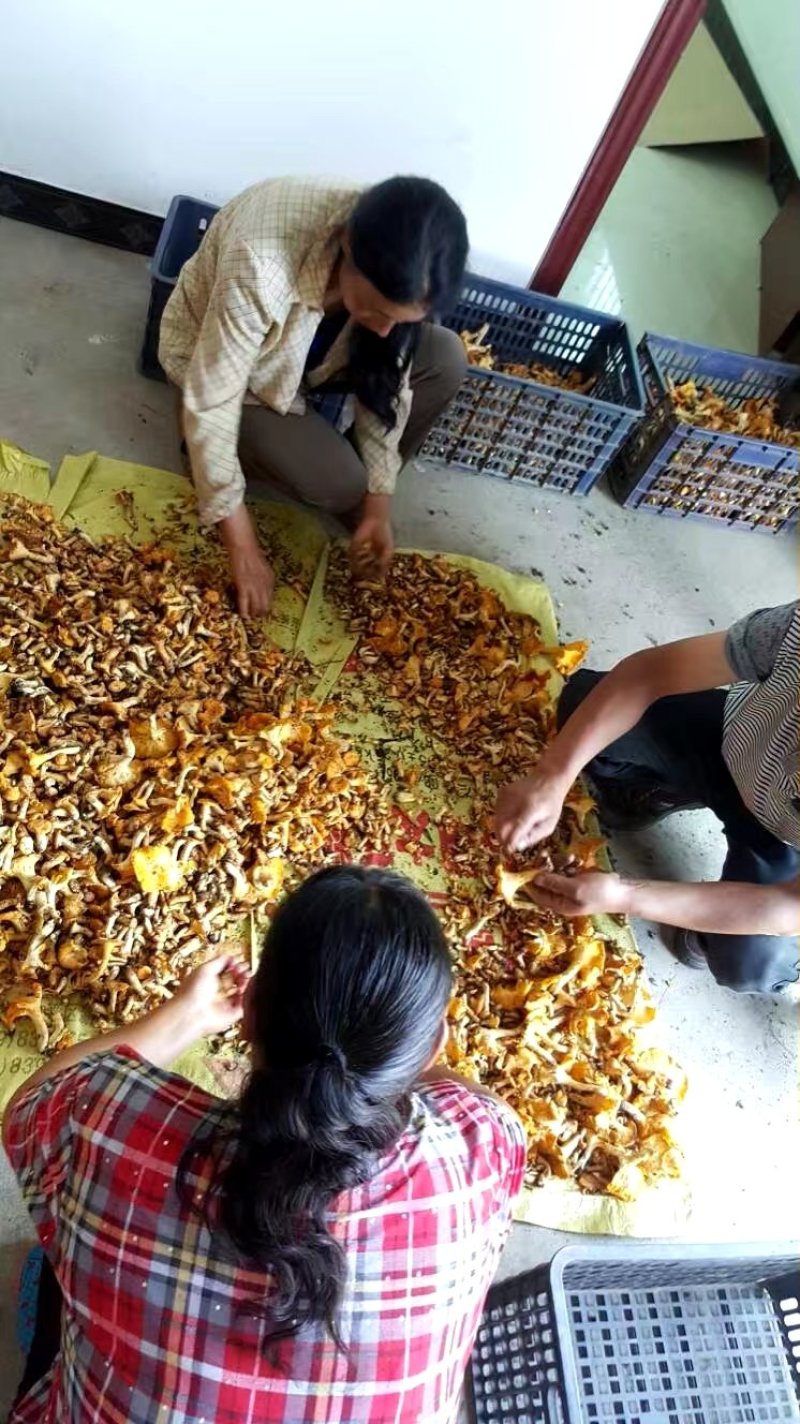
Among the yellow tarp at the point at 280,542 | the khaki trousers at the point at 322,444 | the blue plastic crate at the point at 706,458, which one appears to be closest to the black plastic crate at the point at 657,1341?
the yellow tarp at the point at 280,542

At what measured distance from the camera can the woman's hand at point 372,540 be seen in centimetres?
240

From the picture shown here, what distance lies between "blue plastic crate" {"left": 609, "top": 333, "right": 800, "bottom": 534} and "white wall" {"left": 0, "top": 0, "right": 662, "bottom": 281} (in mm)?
664

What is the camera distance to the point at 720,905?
5.98 feet

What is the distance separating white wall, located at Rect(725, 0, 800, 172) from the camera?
12.3 ft

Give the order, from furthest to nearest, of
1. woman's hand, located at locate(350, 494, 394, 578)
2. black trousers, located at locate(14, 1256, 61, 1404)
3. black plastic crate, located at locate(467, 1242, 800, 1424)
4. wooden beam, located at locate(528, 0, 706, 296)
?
wooden beam, located at locate(528, 0, 706, 296), woman's hand, located at locate(350, 494, 394, 578), black plastic crate, located at locate(467, 1242, 800, 1424), black trousers, located at locate(14, 1256, 61, 1404)

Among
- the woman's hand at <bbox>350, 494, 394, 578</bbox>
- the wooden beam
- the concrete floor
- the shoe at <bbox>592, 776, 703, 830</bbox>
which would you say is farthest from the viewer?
the wooden beam

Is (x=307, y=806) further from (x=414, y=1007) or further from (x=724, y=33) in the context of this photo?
(x=724, y=33)

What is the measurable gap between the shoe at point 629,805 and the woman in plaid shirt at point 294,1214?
138cm

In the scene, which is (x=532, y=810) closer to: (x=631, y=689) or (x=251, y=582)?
(x=631, y=689)

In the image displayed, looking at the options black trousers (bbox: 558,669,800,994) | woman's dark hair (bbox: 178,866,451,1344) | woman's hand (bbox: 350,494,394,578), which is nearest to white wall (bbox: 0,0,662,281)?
woman's hand (bbox: 350,494,394,578)

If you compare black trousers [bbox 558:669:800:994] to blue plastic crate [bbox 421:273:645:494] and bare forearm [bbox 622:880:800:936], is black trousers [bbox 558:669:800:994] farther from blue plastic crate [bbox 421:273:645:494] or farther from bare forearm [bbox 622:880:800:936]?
blue plastic crate [bbox 421:273:645:494]

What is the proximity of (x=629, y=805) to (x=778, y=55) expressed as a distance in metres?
3.54

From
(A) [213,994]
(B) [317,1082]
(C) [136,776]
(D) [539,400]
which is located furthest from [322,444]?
(B) [317,1082]

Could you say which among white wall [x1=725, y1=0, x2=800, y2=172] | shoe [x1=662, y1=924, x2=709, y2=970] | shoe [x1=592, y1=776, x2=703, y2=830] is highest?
white wall [x1=725, y1=0, x2=800, y2=172]
